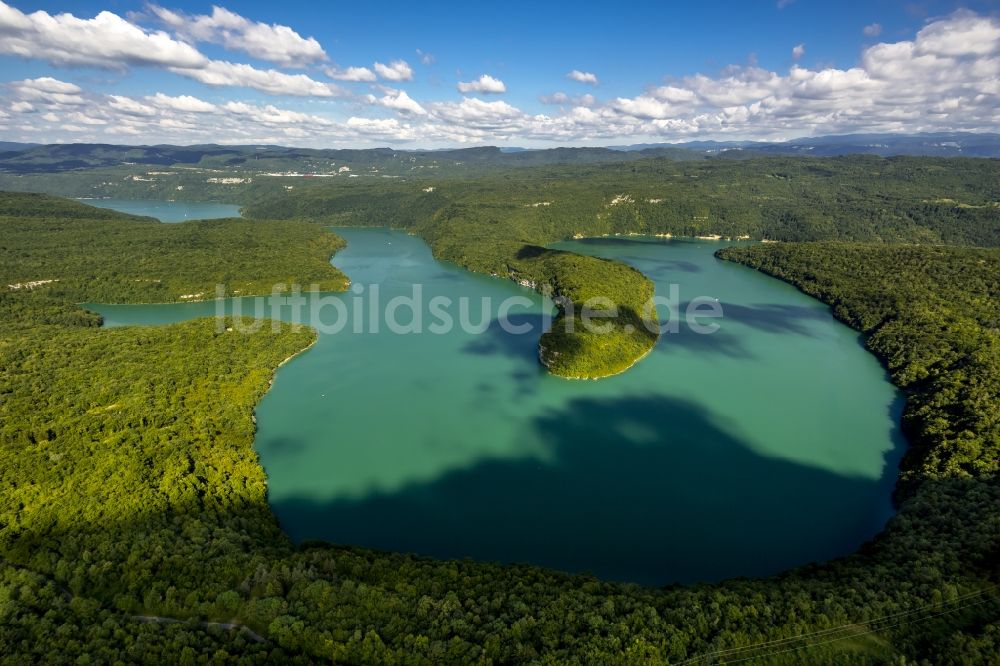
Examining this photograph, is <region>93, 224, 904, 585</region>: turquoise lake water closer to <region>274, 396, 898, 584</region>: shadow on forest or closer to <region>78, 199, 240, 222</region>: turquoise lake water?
<region>274, 396, 898, 584</region>: shadow on forest

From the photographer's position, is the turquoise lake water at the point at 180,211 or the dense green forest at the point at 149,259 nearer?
the dense green forest at the point at 149,259

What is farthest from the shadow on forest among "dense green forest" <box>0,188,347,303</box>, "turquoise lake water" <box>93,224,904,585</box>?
"dense green forest" <box>0,188,347,303</box>

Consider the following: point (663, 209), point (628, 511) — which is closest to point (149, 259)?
point (628, 511)

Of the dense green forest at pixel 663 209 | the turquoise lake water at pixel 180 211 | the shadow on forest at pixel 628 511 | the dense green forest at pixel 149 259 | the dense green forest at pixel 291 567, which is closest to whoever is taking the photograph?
the dense green forest at pixel 291 567

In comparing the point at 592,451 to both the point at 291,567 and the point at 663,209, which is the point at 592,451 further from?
the point at 663,209

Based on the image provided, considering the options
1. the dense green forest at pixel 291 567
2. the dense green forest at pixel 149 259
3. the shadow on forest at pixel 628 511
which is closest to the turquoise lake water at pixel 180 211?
the dense green forest at pixel 149 259

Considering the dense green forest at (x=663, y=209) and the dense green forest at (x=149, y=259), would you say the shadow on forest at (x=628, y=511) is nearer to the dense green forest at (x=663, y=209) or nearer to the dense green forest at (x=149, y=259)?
the dense green forest at (x=663, y=209)
